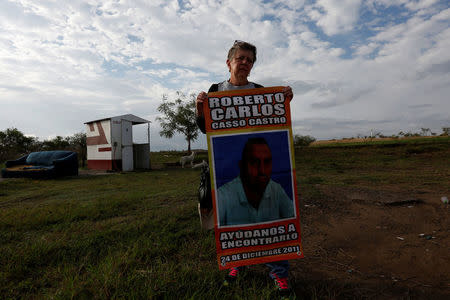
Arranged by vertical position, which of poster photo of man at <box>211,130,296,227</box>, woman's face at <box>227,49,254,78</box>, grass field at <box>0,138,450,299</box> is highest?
woman's face at <box>227,49,254,78</box>

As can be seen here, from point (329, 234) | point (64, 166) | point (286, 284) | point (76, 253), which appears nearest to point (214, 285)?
point (286, 284)

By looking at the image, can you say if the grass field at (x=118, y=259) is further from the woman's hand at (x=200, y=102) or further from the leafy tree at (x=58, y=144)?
the leafy tree at (x=58, y=144)

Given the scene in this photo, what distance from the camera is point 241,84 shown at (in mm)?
2150

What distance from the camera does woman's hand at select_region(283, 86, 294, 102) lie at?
1.98m

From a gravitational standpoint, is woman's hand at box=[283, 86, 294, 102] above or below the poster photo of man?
above

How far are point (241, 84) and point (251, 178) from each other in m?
0.89

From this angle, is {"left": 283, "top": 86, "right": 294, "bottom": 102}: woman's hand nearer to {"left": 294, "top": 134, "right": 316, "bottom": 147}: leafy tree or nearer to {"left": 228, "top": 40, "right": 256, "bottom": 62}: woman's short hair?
{"left": 228, "top": 40, "right": 256, "bottom": 62}: woman's short hair

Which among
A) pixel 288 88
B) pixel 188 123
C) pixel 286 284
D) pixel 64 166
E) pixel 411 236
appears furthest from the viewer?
pixel 188 123

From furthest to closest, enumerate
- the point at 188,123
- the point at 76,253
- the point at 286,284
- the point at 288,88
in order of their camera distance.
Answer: the point at 188,123
the point at 76,253
the point at 288,88
the point at 286,284

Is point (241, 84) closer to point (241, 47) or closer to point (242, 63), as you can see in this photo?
→ point (242, 63)

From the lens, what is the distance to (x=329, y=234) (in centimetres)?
318

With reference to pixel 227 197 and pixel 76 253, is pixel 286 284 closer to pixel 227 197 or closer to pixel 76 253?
pixel 227 197

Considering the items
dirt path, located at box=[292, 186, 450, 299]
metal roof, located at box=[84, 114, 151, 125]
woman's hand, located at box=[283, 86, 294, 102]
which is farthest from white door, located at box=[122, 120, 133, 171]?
woman's hand, located at box=[283, 86, 294, 102]

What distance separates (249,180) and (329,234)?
2.01 meters
